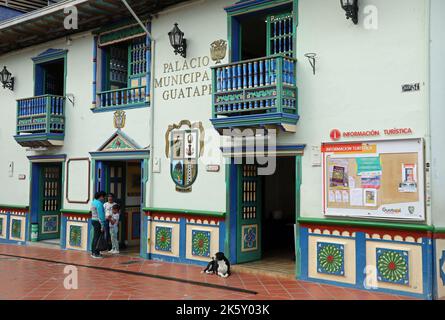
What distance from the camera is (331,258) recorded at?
8.84 m

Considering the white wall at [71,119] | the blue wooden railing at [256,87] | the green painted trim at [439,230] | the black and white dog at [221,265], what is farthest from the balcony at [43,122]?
the green painted trim at [439,230]

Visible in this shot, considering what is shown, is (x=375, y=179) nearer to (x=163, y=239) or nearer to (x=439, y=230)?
(x=439, y=230)

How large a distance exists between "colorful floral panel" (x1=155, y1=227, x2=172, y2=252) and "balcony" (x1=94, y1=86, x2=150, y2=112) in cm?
315

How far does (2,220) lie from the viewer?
52.3 ft

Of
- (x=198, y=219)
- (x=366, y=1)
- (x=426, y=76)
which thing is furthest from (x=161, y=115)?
(x=426, y=76)

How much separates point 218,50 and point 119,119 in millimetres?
3492

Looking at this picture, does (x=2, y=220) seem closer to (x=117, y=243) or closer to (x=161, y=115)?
(x=117, y=243)

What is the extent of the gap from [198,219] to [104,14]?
5952mm

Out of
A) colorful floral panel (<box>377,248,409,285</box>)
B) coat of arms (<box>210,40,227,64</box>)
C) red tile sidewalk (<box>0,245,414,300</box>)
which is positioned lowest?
red tile sidewalk (<box>0,245,414,300</box>)

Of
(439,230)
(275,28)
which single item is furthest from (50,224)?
(439,230)

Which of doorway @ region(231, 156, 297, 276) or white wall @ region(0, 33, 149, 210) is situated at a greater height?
white wall @ region(0, 33, 149, 210)

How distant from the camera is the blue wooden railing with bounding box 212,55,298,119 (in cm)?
909

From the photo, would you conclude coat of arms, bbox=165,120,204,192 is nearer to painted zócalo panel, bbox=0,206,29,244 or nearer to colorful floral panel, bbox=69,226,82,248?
colorful floral panel, bbox=69,226,82,248

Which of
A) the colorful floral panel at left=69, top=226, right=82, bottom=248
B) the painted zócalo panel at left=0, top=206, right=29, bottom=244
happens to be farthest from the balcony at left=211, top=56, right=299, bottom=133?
the painted zócalo panel at left=0, top=206, right=29, bottom=244
